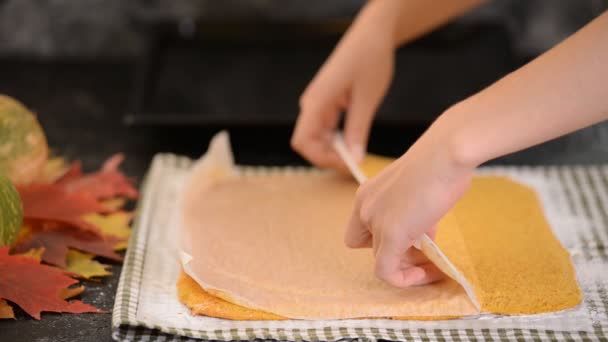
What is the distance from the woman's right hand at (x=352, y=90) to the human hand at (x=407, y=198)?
1.08 ft

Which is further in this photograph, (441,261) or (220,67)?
(220,67)

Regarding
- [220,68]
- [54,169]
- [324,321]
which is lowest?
[324,321]

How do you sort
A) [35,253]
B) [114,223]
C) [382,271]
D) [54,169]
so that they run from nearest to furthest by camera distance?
[382,271] < [35,253] < [114,223] < [54,169]

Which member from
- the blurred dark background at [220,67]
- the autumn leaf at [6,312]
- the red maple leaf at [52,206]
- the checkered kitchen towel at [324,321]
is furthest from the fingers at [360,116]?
the autumn leaf at [6,312]

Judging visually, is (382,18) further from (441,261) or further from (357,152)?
(441,261)

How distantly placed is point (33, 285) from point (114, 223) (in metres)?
0.21

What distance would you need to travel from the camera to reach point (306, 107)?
1214 millimetres

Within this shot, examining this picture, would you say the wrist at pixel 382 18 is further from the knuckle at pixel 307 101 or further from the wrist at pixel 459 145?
the wrist at pixel 459 145

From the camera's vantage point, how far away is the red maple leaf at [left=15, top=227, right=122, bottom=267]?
1034mm

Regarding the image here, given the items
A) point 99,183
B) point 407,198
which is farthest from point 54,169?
point 407,198

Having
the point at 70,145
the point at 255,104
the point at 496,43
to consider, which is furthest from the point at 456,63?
the point at 70,145

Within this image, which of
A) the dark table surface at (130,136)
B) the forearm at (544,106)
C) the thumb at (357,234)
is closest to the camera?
the forearm at (544,106)

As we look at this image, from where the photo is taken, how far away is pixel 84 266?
1.05 metres

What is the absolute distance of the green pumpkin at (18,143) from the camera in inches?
41.8
